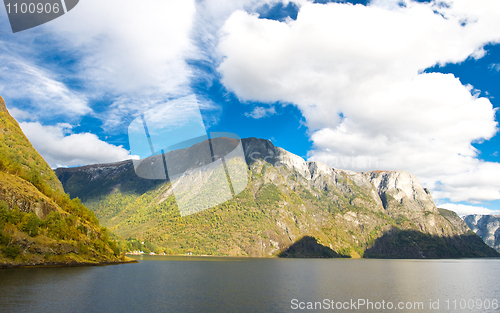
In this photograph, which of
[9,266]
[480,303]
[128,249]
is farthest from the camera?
[128,249]

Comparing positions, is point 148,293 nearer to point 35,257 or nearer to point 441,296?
point 35,257

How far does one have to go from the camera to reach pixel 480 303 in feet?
158

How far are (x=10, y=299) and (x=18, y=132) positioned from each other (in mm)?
110767

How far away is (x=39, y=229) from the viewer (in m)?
71.2

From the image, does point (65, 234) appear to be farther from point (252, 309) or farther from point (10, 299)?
point (252, 309)

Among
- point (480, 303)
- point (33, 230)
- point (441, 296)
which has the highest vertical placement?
point (33, 230)

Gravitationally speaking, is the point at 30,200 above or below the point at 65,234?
above

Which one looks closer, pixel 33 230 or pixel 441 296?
pixel 441 296

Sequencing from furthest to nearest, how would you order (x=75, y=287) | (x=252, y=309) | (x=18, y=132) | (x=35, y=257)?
(x=18, y=132) → (x=35, y=257) → (x=75, y=287) → (x=252, y=309)

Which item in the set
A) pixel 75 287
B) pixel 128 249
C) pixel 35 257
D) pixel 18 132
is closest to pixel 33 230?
pixel 35 257

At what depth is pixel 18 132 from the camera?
116375 mm

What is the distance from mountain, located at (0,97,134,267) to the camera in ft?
211

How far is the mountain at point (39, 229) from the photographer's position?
211 feet

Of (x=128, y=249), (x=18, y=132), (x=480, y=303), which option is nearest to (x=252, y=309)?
(x=480, y=303)
